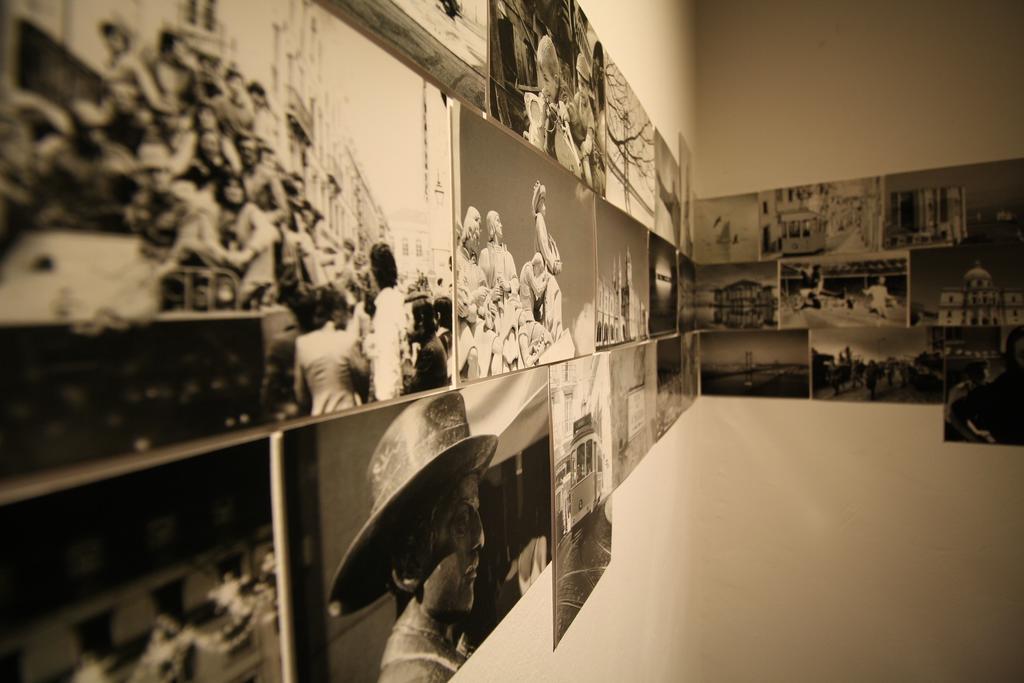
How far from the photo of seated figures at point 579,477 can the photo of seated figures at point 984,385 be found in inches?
54.5

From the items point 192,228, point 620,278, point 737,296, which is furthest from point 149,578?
point 737,296

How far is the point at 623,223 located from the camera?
33.4 inches

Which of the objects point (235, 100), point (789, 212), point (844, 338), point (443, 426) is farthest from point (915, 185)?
point (235, 100)

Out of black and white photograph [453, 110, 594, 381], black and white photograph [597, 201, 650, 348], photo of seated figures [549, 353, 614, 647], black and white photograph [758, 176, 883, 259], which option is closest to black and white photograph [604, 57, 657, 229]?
black and white photograph [597, 201, 650, 348]

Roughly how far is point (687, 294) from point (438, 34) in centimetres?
132

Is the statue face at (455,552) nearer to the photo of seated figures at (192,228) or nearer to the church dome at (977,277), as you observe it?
the photo of seated figures at (192,228)

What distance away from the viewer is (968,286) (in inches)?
56.9

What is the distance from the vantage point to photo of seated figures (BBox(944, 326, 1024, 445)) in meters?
1.42

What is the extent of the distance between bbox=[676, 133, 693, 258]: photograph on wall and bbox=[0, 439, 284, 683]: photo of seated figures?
135 cm

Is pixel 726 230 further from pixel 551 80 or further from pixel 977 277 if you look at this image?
pixel 551 80

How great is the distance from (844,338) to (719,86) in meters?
1.02

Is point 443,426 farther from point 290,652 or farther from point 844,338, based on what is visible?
point 844,338

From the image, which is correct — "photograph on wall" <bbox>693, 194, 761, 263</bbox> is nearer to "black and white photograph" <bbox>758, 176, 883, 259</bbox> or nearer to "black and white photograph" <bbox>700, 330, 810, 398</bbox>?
"black and white photograph" <bbox>758, 176, 883, 259</bbox>

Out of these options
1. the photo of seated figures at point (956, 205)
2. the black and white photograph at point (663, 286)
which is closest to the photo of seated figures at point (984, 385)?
the photo of seated figures at point (956, 205)
